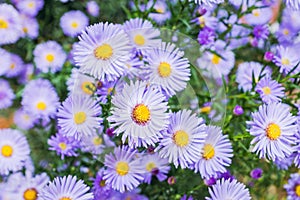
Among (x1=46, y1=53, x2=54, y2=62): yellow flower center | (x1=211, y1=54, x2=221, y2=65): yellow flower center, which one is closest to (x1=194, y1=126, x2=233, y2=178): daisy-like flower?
(x1=211, y1=54, x2=221, y2=65): yellow flower center

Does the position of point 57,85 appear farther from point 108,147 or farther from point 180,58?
point 180,58

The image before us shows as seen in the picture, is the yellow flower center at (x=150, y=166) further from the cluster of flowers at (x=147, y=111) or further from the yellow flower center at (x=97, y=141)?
the yellow flower center at (x=97, y=141)

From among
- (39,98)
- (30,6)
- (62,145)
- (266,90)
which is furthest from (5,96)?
(266,90)

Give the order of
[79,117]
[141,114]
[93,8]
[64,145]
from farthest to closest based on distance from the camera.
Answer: [93,8] < [64,145] < [79,117] < [141,114]

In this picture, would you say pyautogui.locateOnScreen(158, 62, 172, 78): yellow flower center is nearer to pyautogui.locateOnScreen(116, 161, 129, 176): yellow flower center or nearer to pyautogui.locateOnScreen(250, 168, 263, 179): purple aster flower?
pyautogui.locateOnScreen(116, 161, 129, 176): yellow flower center

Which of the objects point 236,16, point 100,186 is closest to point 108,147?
point 100,186

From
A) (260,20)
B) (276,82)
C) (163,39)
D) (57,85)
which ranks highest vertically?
(260,20)

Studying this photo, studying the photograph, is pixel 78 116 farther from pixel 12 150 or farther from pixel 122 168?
pixel 12 150
